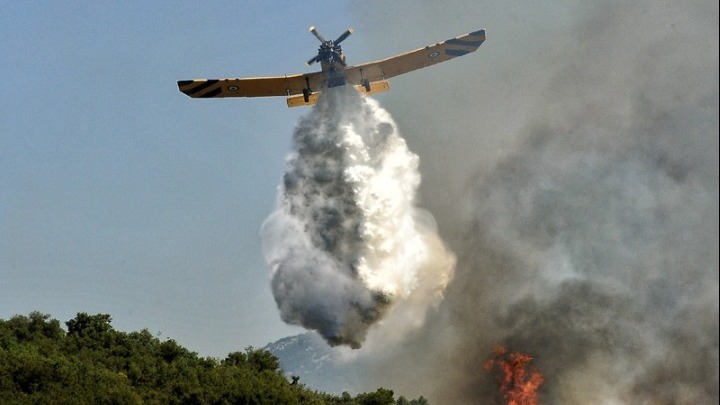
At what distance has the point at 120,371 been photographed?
216 feet

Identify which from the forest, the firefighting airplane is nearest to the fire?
the forest

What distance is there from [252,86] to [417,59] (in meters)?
12.6

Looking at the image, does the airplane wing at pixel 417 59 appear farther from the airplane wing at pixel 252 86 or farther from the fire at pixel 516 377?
the fire at pixel 516 377

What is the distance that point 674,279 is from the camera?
177 feet

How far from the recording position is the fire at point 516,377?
64.2 metres

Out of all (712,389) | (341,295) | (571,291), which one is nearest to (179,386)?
(341,295)

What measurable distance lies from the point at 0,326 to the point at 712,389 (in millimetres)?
54360

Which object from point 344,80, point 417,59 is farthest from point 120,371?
point 417,59

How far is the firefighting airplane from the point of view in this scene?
67.0 m

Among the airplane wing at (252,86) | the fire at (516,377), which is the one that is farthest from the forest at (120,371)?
the airplane wing at (252,86)

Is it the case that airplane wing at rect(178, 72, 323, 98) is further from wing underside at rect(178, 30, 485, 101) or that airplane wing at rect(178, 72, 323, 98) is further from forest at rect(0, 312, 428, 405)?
forest at rect(0, 312, 428, 405)

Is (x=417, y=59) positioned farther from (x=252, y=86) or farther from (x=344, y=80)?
(x=252, y=86)

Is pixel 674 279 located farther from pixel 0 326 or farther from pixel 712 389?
pixel 0 326

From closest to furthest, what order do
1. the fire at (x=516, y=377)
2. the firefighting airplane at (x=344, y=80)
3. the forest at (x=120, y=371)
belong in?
the forest at (x=120, y=371)
the fire at (x=516, y=377)
the firefighting airplane at (x=344, y=80)
